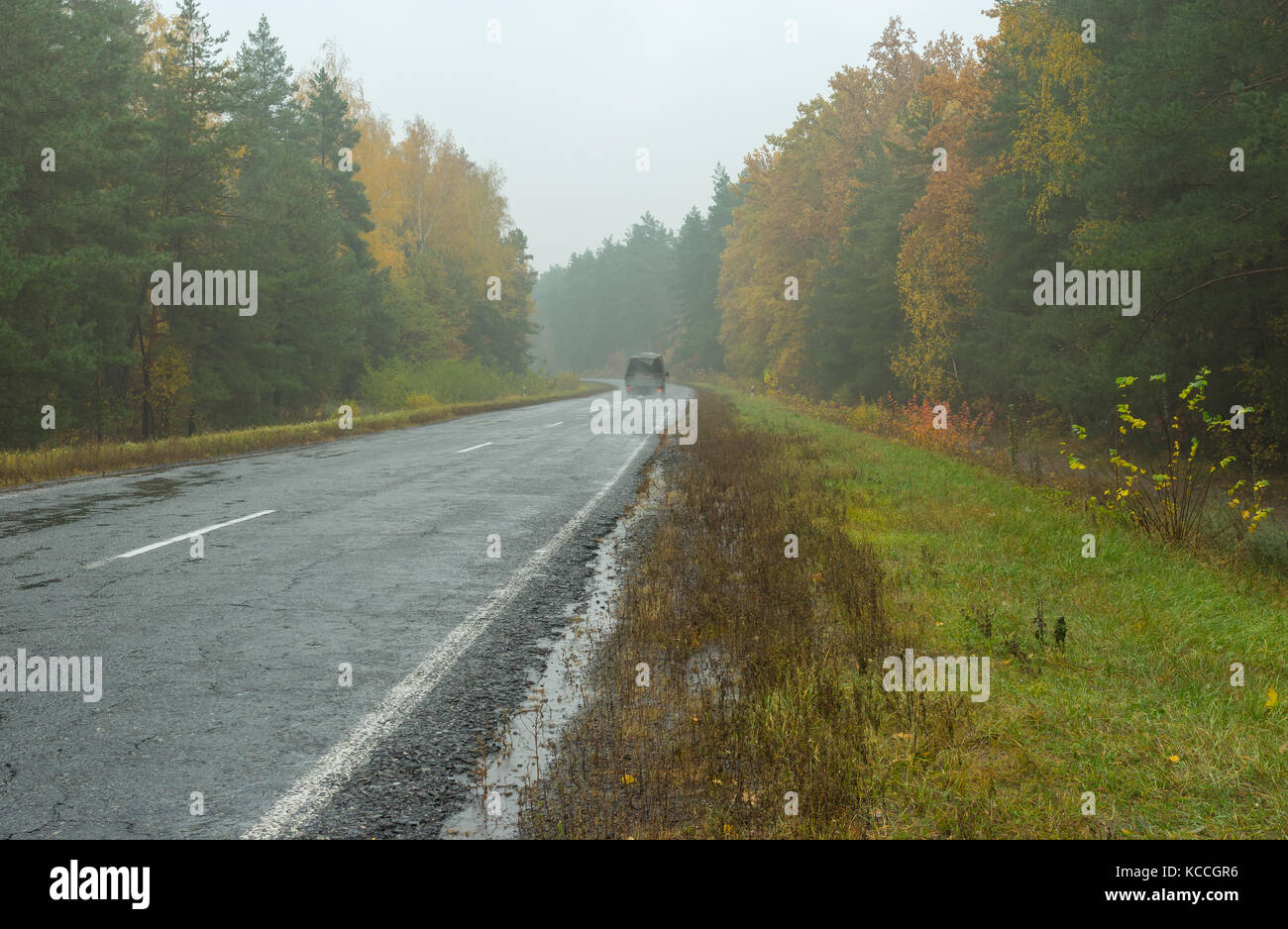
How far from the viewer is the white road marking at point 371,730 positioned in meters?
3.31

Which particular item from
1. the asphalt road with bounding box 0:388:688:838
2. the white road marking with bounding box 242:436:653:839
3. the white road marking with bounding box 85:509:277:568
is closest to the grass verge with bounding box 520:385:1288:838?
the asphalt road with bounding box 0:388:688:838

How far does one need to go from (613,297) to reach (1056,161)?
106 meters

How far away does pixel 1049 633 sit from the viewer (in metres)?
5.89

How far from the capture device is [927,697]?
15.7ft

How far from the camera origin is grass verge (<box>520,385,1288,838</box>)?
3506 mm

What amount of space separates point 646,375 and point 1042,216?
23159 mm

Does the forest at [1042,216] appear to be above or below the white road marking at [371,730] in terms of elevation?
above

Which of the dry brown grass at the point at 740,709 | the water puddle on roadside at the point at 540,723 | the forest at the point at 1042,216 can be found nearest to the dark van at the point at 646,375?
the forest at the point at 1042,216

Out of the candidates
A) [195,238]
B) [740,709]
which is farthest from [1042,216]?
[195,238]

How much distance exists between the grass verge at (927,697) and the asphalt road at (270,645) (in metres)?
0.71

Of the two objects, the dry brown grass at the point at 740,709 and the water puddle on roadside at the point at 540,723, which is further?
the dry brown grass at the point at 740,709

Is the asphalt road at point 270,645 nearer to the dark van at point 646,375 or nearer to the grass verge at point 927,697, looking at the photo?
the grass verge at point 927,697
